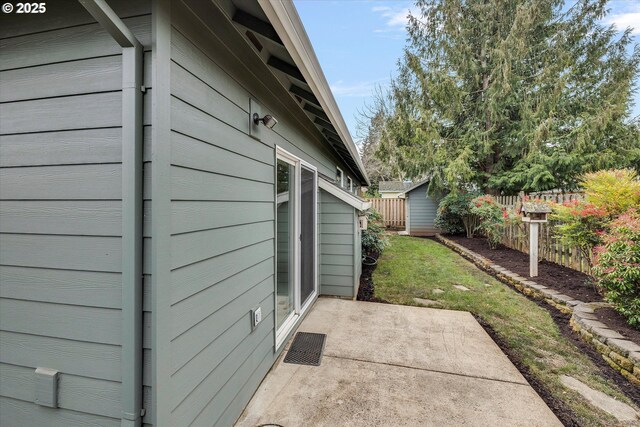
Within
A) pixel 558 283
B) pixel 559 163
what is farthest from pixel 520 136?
pixel 558 283

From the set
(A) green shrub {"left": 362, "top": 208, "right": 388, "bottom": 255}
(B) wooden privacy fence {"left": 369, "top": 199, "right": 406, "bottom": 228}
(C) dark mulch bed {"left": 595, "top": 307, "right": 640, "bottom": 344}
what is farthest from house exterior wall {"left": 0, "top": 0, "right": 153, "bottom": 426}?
(B) wooden privacy fence {"left": 369, "top": 199, "right": 406, "bottom": 228}

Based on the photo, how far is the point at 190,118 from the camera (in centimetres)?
146

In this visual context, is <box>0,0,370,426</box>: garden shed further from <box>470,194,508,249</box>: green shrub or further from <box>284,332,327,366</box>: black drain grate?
<box>470,194,508,249</box>: green shrub

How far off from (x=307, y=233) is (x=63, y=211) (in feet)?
8.78

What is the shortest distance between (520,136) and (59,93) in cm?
1257

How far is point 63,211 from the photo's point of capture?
133 centimetres

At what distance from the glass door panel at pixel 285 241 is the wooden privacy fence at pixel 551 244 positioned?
4930mm

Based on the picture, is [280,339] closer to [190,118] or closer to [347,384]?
[347,384]

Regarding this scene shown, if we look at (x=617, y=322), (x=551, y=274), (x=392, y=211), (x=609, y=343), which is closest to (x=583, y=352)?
(x=609, y=343)

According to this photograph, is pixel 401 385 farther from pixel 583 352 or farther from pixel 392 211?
pixel 392 211

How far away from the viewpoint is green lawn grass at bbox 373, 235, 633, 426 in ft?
7.67

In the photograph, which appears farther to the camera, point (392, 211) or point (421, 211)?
point (392, 211)

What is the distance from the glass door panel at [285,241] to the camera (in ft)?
9.34

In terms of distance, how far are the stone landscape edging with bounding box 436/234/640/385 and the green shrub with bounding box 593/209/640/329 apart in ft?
0.94
